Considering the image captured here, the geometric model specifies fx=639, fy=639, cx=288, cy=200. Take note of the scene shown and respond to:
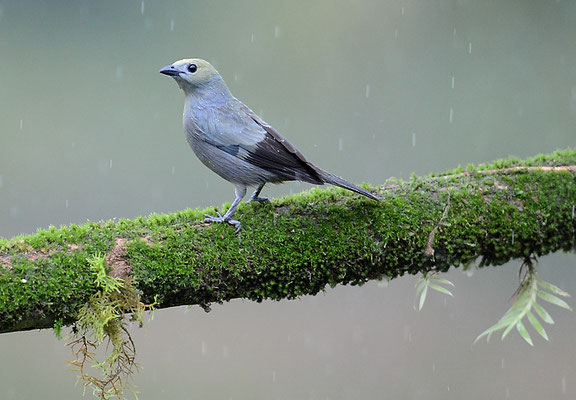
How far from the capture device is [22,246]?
2.93 m

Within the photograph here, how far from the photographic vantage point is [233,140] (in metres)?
3.61

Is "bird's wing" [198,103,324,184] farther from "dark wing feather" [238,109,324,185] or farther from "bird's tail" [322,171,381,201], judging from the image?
"bird's tail" [322,171,381,201]

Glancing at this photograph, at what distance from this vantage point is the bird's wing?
11.6 feet

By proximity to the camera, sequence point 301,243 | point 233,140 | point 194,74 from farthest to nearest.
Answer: point 194,74
point 233,140
point 301,243

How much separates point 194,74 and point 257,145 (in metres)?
0.59

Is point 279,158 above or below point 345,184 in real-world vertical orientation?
above

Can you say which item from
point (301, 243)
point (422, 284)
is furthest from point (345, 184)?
point (422, 284)

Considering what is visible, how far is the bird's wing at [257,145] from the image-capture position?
140 inches

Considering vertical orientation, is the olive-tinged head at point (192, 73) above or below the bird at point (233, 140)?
above

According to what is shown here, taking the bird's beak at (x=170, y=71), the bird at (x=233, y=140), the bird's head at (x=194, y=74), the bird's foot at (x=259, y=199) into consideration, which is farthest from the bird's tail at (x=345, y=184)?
the bird's beak at (x=170, y=71)

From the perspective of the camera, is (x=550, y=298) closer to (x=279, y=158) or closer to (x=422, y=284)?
(x=422, y=284)

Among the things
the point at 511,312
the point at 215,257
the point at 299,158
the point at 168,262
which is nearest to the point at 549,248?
the point at 511,312

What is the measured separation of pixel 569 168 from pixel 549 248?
0.51 m

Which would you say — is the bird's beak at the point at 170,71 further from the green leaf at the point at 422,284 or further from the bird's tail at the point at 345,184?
the green leaf at the point at 422,284
